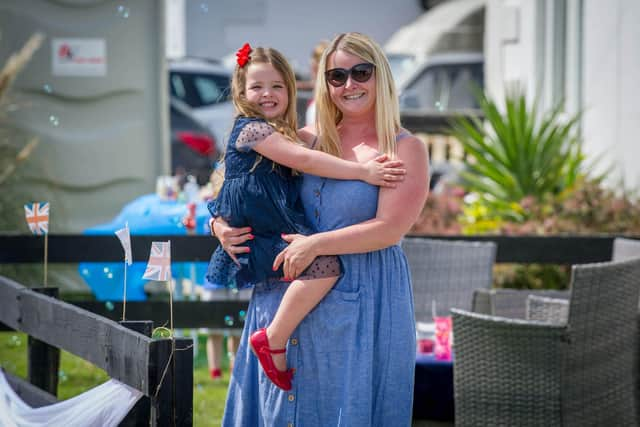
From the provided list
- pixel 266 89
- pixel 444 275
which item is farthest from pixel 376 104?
pixel 444 275

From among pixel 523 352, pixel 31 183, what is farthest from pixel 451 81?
pixel 523 352

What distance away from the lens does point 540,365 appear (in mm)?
3557

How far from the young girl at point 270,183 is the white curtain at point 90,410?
38 centimetres

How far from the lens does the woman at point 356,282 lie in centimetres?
264

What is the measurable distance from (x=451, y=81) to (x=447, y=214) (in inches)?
195

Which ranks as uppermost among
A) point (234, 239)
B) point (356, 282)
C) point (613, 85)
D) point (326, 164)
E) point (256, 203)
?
point (613, 85)

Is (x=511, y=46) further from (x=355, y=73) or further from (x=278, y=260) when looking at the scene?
(x=278, y=260)

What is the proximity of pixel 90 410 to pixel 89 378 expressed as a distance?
8.32 feet

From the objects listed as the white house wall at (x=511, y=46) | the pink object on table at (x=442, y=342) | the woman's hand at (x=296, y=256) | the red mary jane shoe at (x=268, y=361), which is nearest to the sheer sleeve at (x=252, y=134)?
the woman's hand at (x=296, y=256)

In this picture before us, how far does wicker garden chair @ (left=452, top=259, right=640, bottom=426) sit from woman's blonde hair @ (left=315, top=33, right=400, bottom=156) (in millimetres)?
1078

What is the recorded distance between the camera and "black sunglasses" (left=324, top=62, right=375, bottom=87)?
2711 millimetres

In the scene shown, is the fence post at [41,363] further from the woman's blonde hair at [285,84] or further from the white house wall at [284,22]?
the white house wall at [284,22]

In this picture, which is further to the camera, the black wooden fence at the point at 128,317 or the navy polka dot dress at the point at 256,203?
the navy polka dot dress at the point at 256,203

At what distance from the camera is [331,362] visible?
8.80ft
